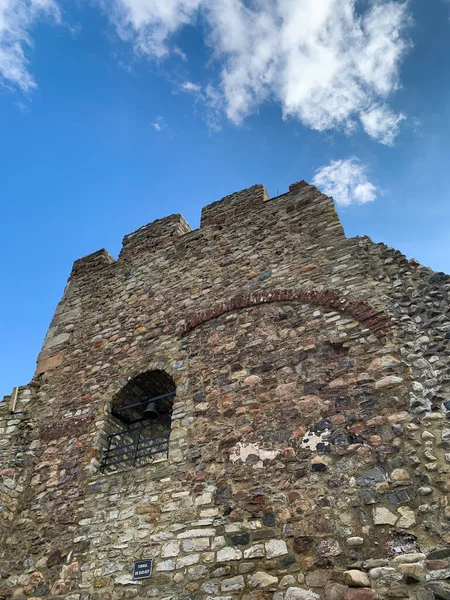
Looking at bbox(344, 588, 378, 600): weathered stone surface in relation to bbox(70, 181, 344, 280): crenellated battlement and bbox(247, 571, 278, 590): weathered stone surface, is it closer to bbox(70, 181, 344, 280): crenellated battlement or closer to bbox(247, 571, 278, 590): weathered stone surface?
bbox(247, 571, 278, 590): weathered stone surface

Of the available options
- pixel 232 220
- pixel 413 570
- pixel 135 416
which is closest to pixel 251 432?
pixel 413 570

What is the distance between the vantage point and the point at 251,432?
4.62 metres

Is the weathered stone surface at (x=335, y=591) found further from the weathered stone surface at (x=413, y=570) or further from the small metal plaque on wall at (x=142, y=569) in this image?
the small metal plaque on wall at (x=142, y=569)

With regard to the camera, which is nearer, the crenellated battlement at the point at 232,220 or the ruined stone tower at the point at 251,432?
the ruined stone tower at the point at 251,432

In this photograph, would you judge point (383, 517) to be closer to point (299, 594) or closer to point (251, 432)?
point (299, 594)

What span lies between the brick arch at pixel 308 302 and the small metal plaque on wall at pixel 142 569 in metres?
2.78

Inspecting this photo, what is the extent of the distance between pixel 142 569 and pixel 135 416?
7.69 feet

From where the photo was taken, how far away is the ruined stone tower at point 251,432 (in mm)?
3562

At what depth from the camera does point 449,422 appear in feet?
12.1

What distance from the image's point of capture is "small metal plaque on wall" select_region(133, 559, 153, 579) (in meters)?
4.14

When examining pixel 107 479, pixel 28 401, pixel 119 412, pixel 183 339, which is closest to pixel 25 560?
pixel 107 479

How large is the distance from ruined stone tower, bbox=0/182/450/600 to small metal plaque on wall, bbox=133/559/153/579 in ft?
0.05

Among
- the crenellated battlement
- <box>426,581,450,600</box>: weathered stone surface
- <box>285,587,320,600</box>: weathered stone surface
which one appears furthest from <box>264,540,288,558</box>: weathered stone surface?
the crenellated battlement

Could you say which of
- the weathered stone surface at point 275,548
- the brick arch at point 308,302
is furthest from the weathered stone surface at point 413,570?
the brick arch at point 308,302
